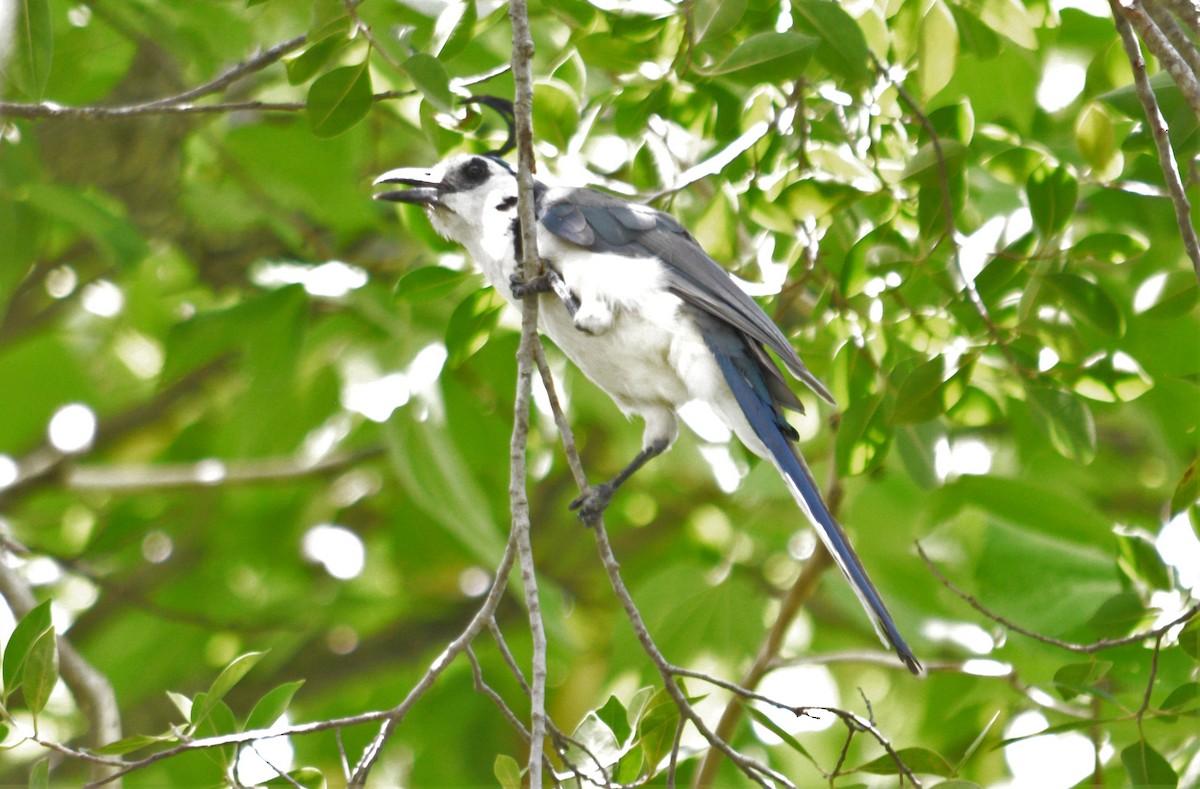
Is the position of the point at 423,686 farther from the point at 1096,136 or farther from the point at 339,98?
the point at 1096,136

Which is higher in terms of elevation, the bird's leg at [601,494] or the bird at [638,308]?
the bird at [638,308]

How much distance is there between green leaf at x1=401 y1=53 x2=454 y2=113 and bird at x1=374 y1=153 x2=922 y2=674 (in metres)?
0.68

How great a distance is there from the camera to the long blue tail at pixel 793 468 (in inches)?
96.3

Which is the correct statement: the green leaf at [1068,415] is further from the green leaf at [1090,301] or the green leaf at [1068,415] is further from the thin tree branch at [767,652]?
the thin tree branch at [767,652]

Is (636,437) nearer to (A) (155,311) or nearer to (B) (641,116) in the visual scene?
(B) (641,116)

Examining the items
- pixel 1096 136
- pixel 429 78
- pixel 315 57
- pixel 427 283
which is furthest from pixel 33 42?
pixel 1096 136

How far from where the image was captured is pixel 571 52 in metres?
3.03

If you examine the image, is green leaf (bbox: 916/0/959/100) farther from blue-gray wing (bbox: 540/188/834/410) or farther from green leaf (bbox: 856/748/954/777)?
green leaf (bbox: 856/748/954/777)

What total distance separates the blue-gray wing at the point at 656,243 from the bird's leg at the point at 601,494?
409 mm

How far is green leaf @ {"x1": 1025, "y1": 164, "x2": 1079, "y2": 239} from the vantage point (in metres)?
2.64

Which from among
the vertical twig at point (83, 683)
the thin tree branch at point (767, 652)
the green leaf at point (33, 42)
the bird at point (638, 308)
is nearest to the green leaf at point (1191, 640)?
the bird at point (638, 308)

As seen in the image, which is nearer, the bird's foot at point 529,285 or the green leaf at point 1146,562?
the green leaf at point 1146,562

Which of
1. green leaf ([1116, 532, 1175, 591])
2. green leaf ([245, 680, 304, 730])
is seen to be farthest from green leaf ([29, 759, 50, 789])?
green leaf ([1116, 532, 1175, 591])

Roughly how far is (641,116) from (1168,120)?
115 centimetres
